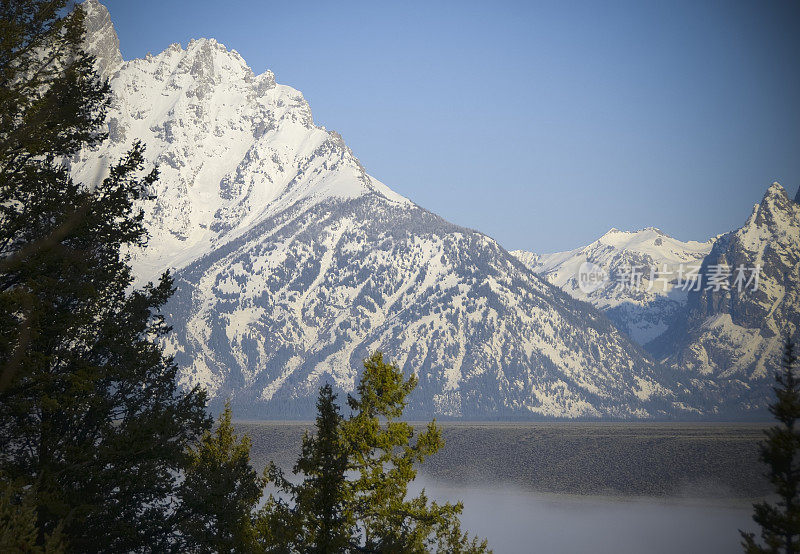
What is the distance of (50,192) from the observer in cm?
1716

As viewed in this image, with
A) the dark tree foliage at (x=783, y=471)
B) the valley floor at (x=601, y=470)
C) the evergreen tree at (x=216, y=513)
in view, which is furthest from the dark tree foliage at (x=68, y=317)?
the valley floor at (x=601, y=470)

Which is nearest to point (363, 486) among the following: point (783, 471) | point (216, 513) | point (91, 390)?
point (216, 513)

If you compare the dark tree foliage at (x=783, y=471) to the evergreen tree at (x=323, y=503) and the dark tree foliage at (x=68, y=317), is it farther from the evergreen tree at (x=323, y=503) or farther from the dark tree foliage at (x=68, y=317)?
the dark tree foliage at (x=68, y=317)

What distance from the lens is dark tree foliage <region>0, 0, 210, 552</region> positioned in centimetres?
1438

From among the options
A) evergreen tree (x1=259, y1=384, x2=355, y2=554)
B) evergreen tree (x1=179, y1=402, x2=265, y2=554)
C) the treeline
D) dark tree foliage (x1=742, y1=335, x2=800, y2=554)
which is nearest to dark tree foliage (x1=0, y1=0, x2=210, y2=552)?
the treeline

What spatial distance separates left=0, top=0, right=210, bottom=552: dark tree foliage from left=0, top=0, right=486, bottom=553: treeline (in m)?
0.04

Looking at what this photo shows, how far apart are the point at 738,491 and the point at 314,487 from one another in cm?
12135

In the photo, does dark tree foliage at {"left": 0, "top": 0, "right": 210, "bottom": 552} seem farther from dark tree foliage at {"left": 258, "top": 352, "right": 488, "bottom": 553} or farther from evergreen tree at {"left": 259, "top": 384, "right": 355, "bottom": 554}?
dark tree foliage at {"left": 258, "top": 352, "right": 488, "bottom": 553}

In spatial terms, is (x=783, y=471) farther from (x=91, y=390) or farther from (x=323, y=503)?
(x=91, y=390)

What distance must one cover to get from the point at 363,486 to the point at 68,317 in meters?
8.99

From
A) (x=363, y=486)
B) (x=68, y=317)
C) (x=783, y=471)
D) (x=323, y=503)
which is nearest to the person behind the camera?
(x=68, y=317)

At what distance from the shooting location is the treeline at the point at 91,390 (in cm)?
1438

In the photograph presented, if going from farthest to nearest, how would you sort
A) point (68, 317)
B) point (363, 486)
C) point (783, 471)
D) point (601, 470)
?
point (601, 470) < point (783, 471) < point (363, 486) < point (68, 317)

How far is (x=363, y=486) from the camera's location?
20.6m
